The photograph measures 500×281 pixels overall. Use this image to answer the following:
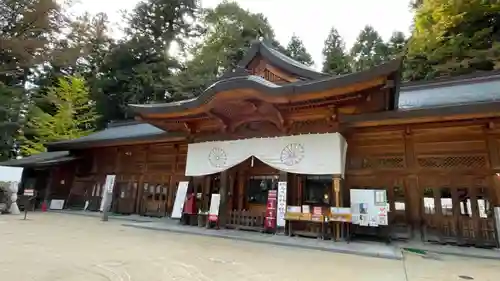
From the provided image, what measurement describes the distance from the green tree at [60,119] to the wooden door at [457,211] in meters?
20.1

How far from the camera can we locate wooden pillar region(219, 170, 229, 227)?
8.51 metres

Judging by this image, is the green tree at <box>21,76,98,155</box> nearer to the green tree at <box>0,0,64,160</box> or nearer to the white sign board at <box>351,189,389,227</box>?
the green tree at <box>0,0,64,160</box>

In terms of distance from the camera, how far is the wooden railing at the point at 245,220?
801 centimetres

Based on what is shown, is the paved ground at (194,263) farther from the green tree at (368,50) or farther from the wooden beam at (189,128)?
the green tree at (368,50)

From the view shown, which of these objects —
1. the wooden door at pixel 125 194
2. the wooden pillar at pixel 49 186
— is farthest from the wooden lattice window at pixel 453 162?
the wooden pillar at pixel 49 186

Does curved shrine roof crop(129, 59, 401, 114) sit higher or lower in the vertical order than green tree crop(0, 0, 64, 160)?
lower

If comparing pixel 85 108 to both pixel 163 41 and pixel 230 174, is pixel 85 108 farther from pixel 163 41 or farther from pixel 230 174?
pixel 230 174

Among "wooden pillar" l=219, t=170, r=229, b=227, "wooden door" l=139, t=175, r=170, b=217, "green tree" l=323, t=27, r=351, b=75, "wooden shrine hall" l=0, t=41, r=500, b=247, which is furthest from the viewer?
"green tree" l=323, t=27, r=351, b=75

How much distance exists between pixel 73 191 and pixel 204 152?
9.51 meters

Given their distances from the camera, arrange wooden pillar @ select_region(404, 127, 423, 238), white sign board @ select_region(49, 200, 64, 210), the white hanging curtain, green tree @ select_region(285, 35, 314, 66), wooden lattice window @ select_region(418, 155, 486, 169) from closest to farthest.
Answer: wooden lattice window @ select_region(418, 155, 486, 169), wooden pillar @ select_region(404, 127, 423, 238), the white hanging curtain, white sign board @ select_region(49, 200, 64, 210), green tree @ select_region(285, 35, 314, 66)

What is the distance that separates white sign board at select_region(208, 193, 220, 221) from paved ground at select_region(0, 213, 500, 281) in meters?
1.82

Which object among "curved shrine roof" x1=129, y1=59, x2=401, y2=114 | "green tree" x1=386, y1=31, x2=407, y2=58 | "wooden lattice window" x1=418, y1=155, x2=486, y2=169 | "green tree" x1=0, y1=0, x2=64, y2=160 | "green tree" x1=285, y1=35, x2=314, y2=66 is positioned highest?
"green tree" x1=285, y1=35, x2=314, y2=66

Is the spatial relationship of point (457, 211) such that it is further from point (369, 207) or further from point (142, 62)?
point (142, 62)

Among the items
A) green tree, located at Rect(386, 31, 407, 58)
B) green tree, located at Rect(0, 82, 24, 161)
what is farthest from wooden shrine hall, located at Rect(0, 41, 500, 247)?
green tree, located at Rect(386, 31, 407, 58)
